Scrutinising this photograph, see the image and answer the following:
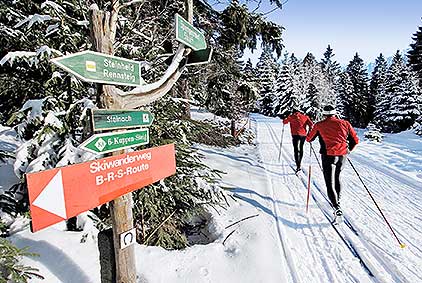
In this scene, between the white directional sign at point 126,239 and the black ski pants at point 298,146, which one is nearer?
the white directional sign at point 126,239

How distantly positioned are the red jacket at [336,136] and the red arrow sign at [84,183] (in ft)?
12.9

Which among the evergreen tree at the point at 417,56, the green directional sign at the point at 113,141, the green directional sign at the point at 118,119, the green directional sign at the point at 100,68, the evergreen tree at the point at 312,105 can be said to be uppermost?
the evergreen tree at the point at 417,56

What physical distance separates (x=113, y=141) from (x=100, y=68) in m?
0.60

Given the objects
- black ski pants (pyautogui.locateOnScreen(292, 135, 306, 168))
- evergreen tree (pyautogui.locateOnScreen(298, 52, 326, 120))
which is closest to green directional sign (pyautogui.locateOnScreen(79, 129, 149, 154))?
black ski pants (pyautogui.locateOnScreen(292, 135, 306, 168))

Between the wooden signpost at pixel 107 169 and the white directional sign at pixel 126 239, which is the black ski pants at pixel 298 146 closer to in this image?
the wooden signpost at pixel 107 169

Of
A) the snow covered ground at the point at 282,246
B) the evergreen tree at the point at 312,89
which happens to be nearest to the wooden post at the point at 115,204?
the snow covered ground at the point at 282,246

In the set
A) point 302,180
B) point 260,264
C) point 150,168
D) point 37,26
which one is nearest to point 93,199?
point 150,168

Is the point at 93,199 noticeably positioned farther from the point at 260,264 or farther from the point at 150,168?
the point at 260,264

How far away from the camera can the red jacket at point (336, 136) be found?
18.1ft

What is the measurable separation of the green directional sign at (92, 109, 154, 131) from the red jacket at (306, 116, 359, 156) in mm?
4023

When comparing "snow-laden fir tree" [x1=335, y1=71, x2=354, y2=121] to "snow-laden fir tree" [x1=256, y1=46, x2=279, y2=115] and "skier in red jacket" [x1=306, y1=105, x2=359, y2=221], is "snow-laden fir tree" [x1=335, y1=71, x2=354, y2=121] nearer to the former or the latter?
"snow-laden fir tree" [x1=256, y1=46, x2=279, y2=115]

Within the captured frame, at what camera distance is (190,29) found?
3.27 m

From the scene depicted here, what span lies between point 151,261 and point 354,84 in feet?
176

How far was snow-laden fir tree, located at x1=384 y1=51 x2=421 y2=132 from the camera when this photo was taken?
3506 cm
